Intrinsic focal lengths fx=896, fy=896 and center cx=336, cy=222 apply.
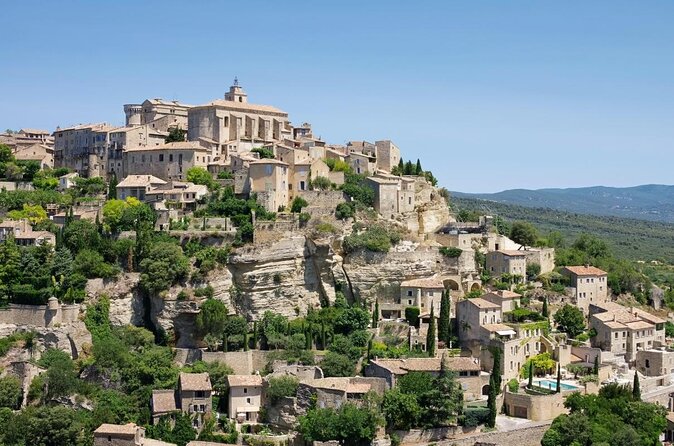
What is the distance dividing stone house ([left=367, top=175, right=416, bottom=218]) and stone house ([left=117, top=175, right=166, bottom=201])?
14197 millimetres

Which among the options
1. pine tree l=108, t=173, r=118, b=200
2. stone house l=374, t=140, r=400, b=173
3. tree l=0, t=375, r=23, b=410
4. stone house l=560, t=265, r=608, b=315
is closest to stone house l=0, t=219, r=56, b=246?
pine tree l=108, t=173, r=118, b=200

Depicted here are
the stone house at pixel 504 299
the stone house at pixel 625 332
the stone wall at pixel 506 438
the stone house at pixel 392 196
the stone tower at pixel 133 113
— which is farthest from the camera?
the stone tower at pixel 133 113

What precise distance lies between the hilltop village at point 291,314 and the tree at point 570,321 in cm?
13

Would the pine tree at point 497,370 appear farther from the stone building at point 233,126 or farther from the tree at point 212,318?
the stone building at point 233,126

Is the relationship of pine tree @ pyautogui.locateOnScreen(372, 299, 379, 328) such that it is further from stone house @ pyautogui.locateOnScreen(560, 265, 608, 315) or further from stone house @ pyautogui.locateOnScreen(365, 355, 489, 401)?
stone house @ pyautogui.locateOnScreen(560, 265, 608, 315)

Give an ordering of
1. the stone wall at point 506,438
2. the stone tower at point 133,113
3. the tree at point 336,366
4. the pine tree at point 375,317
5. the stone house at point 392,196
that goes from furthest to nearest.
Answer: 1. the stone tower at point 133,113
2. the stone house at point 392,196
3. the pine tree at point 375,317
4. the tree at point 336,366
5. the stone wall at point 506,438

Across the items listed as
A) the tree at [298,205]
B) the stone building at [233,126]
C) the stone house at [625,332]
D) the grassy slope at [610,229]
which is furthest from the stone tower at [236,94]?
the grassy slope at [610,229]

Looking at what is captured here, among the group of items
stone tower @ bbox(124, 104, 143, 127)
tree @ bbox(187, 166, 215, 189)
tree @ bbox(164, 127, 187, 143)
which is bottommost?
tree @ bbox(187, 166, 215, 189)

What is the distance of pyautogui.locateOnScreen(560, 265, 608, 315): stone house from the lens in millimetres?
57375

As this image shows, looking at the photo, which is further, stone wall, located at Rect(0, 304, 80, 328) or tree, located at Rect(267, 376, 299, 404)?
stone wall, located at Rect(0, 304, 80, 328)

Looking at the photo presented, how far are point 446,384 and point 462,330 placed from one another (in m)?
7.79

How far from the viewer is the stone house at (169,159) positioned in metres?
62.6

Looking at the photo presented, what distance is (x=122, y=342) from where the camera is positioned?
48.6 m

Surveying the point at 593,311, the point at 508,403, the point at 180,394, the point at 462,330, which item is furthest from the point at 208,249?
the point at 593,311
